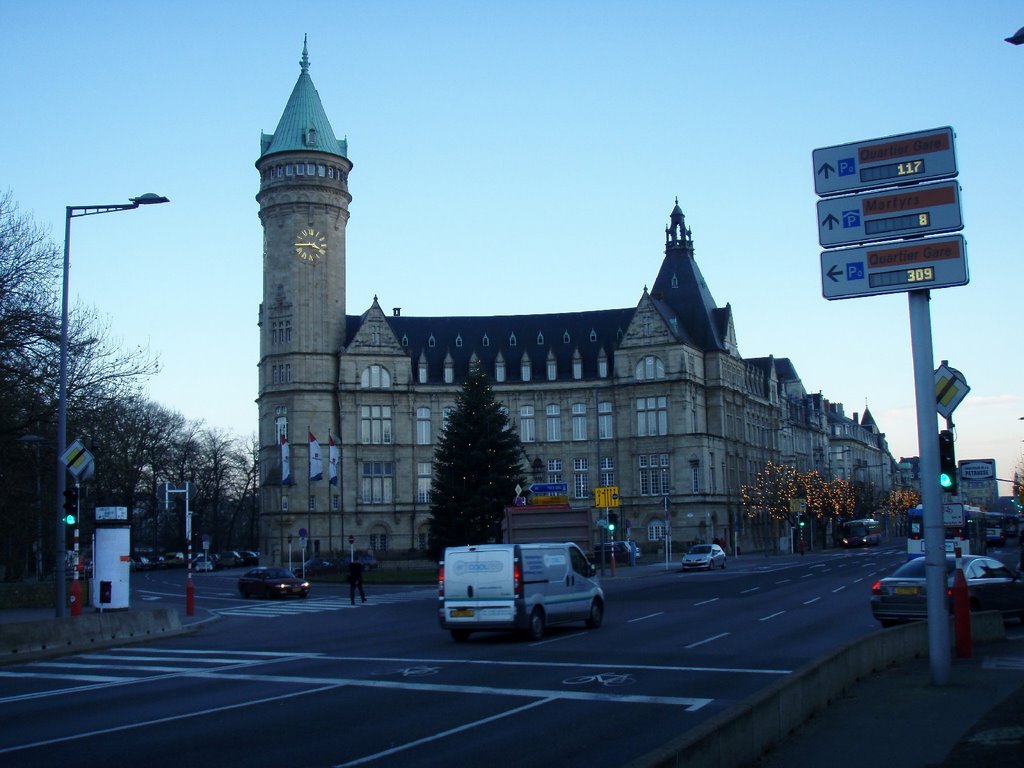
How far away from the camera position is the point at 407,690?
16.0m

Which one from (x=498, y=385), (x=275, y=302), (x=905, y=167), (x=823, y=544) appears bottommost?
(x=823, y=544)

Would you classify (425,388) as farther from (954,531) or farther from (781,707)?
(781,707)

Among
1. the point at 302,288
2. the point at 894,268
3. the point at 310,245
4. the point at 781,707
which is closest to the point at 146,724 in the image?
the point at 781,707

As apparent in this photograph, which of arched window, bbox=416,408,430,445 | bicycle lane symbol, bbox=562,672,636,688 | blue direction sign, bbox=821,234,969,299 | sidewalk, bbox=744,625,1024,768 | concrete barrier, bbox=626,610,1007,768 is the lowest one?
bicycle lane symbol, bbox=562,672,636,688

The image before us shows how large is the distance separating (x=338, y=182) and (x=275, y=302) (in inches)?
440

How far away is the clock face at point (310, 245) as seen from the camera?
89.5m

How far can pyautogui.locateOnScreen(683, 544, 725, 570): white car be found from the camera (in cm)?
6494

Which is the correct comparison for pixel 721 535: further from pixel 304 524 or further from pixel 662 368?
pixel 304 524

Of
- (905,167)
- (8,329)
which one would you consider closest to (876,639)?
(905,167)

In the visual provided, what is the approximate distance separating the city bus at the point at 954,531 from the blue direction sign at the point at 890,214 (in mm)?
3670

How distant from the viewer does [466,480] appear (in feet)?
224

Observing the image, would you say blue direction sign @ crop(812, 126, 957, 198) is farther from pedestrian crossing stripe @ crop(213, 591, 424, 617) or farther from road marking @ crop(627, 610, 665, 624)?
pedestrian crossing stripe @ crop(213, 591, 424, 617)

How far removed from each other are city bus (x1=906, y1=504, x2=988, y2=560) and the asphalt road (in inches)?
127

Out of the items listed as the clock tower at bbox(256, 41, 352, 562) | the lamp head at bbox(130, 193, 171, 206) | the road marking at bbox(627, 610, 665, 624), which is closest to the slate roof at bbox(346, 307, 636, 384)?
the clock tower at bbox(256, 41, 352, 562)
